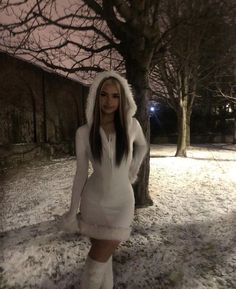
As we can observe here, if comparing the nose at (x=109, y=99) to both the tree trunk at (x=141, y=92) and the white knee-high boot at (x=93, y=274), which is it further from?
the tree trunk at (x=141, y=92)

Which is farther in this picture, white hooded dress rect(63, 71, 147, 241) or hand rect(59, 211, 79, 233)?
hand rect(59, 211, 79, 233)

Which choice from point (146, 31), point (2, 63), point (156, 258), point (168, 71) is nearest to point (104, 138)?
point (156, 258)

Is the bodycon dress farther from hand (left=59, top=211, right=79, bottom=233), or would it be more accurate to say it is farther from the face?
the face

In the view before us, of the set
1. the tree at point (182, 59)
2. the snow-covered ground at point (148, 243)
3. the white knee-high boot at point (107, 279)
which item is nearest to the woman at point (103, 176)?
the white knee-high boot at point (107, 279)

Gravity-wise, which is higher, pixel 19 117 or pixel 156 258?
pixel 19 117

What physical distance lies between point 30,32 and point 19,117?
792 cm

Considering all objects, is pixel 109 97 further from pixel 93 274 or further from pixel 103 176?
pixel 93 274

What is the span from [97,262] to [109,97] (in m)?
1.35

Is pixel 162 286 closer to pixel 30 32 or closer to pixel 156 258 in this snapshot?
pixel 156 258

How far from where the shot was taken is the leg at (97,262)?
2820 millimetres

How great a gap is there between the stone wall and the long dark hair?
33.9 feet

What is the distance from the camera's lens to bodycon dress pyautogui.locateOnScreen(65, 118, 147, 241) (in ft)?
9.05

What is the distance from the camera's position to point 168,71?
14.5 m

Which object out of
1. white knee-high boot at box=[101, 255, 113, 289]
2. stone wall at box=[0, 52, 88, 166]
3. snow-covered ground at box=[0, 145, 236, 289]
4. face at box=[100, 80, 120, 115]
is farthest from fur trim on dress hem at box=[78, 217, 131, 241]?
stone wall at box=[0, 52, 88, 166]
